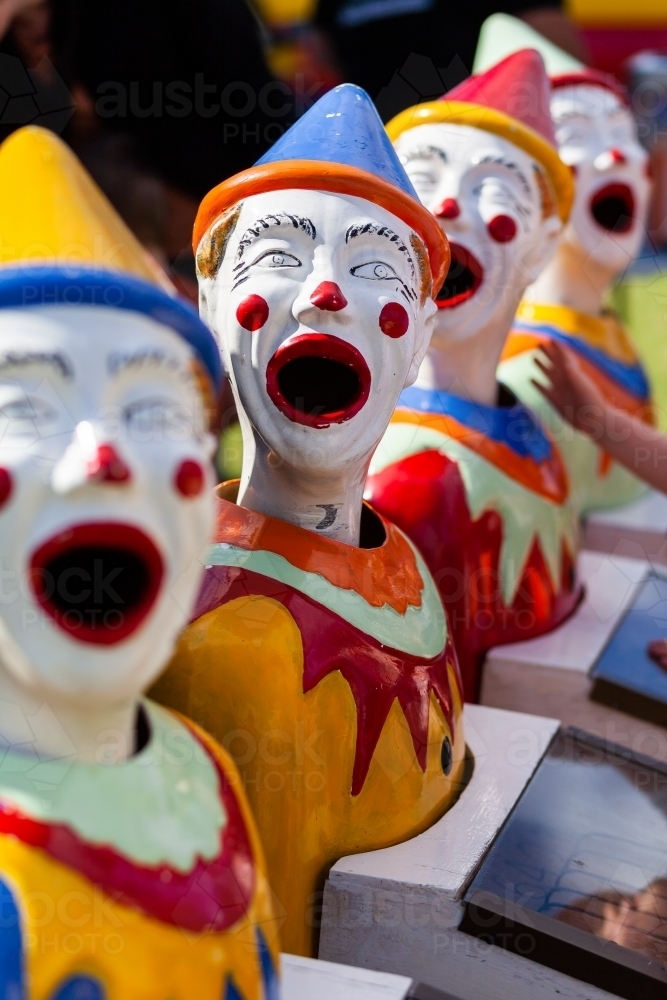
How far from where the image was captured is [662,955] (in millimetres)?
1279

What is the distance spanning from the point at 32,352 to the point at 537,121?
1.11m

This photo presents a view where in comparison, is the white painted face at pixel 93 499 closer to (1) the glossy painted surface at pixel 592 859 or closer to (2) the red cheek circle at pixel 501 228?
(1) the glossy painted surface at pixel 592 859

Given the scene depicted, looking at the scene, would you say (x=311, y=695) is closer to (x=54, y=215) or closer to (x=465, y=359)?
(x=54, y=215)

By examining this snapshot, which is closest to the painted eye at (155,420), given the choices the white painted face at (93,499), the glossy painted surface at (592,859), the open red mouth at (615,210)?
the white painted face at (93,499)

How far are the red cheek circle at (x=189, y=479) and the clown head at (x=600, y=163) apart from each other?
5.30ft

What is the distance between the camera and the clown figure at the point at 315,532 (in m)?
1.24

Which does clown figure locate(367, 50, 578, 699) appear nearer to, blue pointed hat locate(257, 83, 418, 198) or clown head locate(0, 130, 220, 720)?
blue pointed hat locate(257, 83, 418, 198)

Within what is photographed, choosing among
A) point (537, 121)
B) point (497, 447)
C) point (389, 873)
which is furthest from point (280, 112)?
point (389, 873)

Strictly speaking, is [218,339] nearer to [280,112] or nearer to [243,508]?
[243,508]

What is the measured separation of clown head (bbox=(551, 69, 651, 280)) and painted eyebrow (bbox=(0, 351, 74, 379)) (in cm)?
163

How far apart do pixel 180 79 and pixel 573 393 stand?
1.19 m

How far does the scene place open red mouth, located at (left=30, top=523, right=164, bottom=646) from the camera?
88cm

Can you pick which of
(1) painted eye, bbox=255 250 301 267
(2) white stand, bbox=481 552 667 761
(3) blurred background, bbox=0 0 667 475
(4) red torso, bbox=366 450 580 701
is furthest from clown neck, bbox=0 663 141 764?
(3) blurred background, bbox=0 0 667 475

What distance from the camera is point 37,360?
0.91 metres
